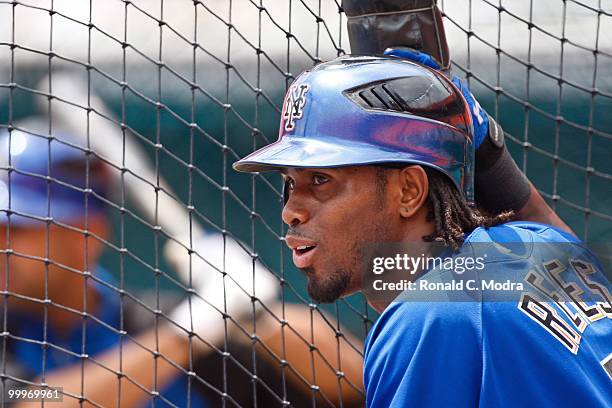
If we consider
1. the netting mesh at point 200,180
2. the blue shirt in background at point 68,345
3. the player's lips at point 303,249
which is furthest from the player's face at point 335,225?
the blue shirt in background at point 68,345

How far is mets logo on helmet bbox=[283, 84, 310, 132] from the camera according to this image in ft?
5.44

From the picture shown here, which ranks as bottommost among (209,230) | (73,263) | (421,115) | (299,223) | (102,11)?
(209,230)

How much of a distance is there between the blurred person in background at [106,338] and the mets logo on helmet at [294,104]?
122 centimetres

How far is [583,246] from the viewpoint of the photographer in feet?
5.86

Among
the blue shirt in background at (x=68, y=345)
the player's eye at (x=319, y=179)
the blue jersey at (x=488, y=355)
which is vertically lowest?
the blue shirt in background at (x=68, y=345)

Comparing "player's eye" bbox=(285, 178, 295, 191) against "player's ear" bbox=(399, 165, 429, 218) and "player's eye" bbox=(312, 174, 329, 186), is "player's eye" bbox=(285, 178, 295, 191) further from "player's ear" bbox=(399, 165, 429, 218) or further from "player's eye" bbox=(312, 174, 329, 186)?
"player's ear" bbox=(399, 165, 429, 218)

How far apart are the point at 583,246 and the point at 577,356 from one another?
0.41 m

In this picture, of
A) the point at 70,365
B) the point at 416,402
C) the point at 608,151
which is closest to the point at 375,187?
the point at 416,402

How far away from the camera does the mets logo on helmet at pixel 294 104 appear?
1657mm

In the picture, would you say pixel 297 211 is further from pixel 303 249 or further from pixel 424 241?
pixel 424 241

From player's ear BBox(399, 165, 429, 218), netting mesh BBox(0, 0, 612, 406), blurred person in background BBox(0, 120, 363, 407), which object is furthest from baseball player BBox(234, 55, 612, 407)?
blurred person in background BBox(0, 120, 363, 407)

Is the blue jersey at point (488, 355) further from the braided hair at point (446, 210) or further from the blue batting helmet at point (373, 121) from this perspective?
the blue batting helmet at point (373, 121)

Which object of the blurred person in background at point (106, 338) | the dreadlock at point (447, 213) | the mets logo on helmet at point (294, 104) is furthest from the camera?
the blurred person in background at point (106, 338)

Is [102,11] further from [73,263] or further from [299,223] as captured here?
[299,223]
